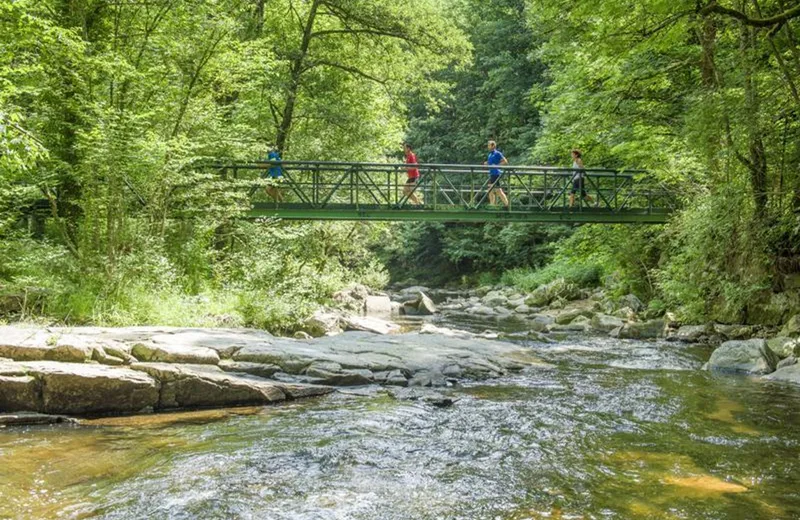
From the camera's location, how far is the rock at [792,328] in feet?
31.4

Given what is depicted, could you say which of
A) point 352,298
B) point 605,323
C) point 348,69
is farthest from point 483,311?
point 348,69

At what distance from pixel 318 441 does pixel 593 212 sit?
1220 centimetres

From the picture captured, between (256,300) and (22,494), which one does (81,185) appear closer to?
(256,300)

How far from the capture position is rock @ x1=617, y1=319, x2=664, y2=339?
41.9 ft

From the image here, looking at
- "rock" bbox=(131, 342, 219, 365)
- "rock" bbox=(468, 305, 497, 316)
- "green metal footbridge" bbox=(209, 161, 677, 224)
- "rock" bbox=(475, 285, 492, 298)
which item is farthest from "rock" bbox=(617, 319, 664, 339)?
"rock" bbox=(475, 285, 492, 298)

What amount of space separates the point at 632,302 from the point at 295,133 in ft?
34.7

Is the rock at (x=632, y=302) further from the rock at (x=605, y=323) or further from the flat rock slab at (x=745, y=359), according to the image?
the flat rock slab at (x=745, y=359)

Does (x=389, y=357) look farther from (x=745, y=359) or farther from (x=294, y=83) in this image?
(x=294, y=83)

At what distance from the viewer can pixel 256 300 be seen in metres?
11.8

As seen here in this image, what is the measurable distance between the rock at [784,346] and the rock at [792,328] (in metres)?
0.16

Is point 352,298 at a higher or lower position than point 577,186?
lower

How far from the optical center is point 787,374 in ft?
25.7

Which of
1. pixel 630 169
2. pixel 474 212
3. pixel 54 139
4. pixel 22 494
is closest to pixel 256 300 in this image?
pixel 54 139

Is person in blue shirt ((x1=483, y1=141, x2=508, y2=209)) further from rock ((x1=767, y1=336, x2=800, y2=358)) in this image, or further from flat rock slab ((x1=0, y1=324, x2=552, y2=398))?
rock ((x1=767, y1=336, x2=800, y2=358))
